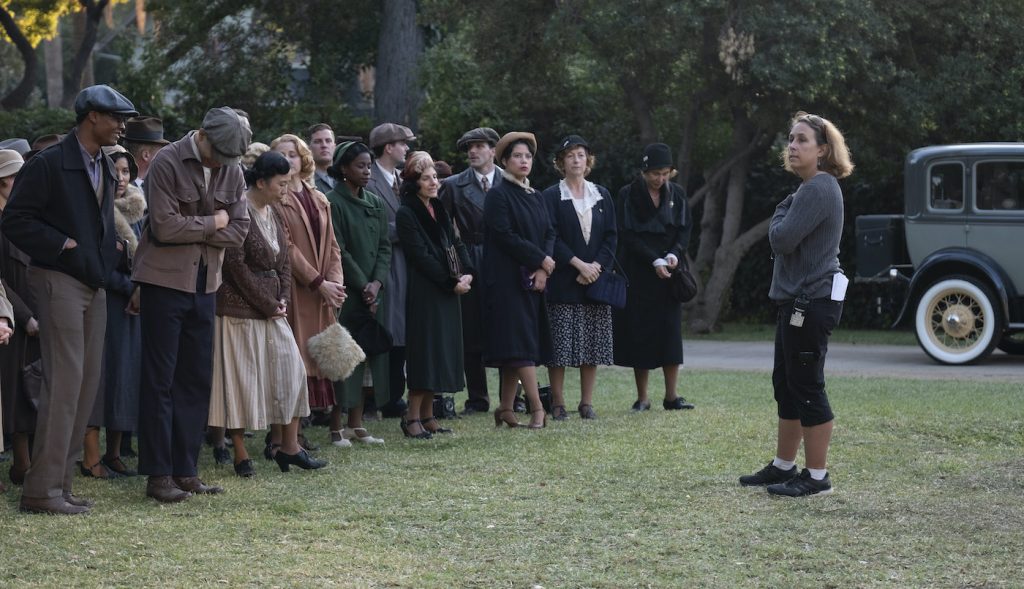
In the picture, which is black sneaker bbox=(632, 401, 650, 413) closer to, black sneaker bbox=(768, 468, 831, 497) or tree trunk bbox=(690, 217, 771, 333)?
black sneaker bbox=(768, 468, 831, 497)

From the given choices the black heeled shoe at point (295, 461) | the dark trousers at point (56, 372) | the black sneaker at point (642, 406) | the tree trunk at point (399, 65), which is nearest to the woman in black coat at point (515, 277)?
the black sneaker at point (642, 406)

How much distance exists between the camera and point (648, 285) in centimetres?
1102

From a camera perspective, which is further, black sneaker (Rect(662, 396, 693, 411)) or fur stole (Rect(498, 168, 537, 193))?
black sneaker (Rect(662, 396, 693, 411))

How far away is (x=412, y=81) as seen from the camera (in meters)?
22.4

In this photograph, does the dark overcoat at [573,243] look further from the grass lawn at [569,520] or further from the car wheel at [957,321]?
the car wheel at [957,321]

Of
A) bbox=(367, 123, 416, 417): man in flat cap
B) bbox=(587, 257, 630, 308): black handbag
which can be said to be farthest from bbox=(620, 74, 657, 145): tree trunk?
bbox=(367, 123, 416, 417): man in flat cap

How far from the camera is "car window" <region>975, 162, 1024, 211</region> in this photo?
1463 cm

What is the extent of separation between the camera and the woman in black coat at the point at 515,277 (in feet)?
32.3

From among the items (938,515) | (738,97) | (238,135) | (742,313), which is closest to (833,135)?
(938,515)

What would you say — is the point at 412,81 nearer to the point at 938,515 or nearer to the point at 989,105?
the point at 989,105

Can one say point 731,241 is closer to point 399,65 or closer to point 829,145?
point 399,65

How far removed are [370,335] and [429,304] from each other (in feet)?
1.74

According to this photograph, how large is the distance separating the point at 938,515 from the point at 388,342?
12.8ft

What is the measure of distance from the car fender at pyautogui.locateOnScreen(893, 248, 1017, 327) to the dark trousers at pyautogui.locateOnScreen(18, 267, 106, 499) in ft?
33.3
